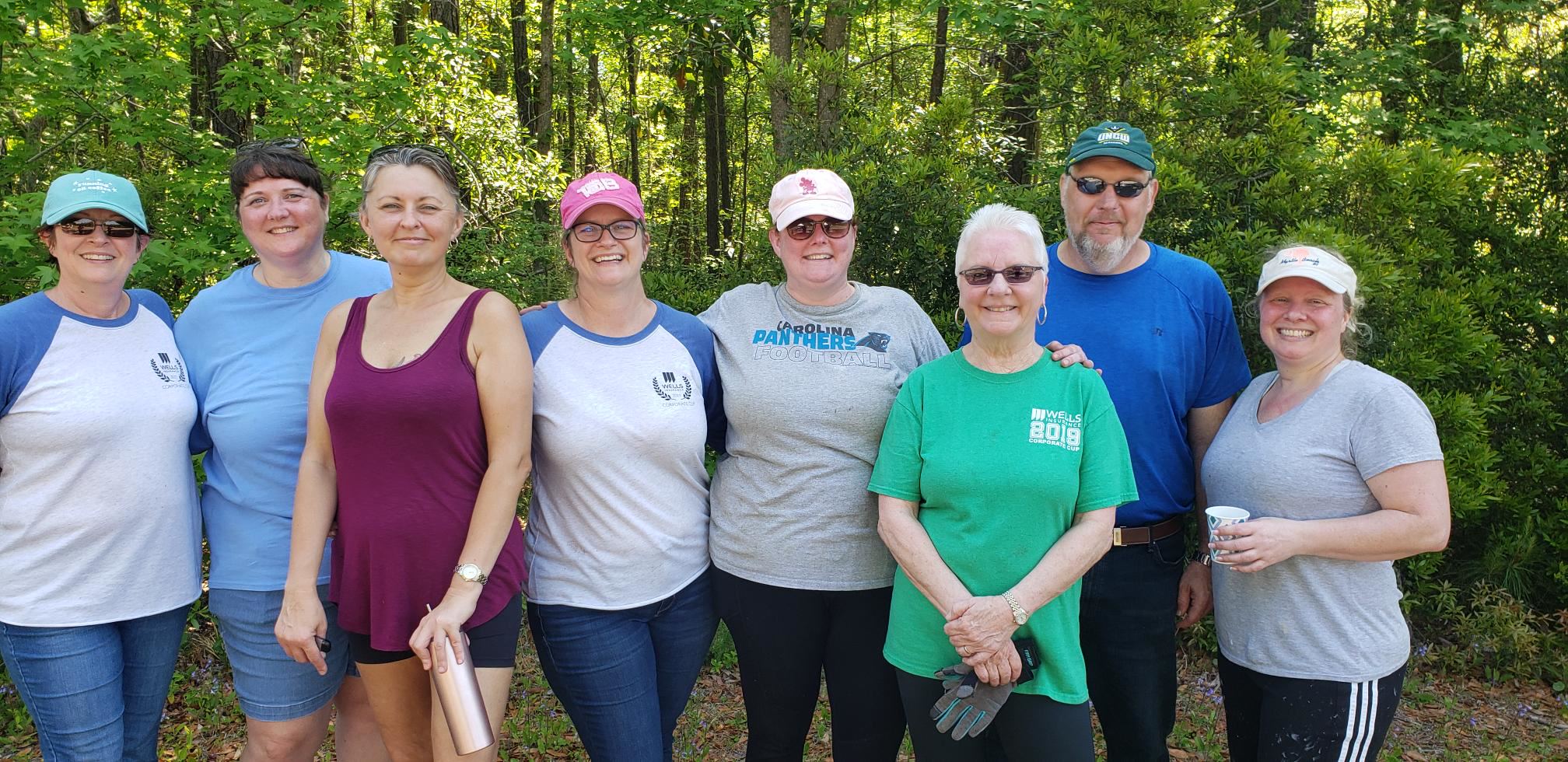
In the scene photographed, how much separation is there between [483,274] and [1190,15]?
16.1 feet

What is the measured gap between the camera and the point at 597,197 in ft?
9.31

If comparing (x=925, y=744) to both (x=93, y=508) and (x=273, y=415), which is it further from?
(x=93, y=508)

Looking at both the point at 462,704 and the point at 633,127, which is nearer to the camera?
the point at 462,704

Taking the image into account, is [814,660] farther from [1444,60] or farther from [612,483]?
[1444,60]

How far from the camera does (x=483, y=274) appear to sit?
7039mm

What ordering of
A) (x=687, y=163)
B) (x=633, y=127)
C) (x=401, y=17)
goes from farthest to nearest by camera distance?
1. (x=687, y=163)
2. (x=633, y=127)
3. (x=401, y=17)

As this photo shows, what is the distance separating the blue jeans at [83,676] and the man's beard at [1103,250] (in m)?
3.04

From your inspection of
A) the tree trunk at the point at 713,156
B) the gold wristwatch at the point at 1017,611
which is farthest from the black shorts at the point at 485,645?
the tree trunk at the point at 713,156

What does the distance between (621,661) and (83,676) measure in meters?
1.54

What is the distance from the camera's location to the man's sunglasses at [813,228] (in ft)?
Answer: 9.64

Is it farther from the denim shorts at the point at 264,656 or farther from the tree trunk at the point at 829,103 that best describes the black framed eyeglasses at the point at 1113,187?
the denim shorts at the point at 264,656

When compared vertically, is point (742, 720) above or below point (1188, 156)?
below

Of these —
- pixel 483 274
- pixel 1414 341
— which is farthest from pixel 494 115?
pixel 1414 341

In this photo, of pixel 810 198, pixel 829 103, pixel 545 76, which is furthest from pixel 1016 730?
pixel 545 76
